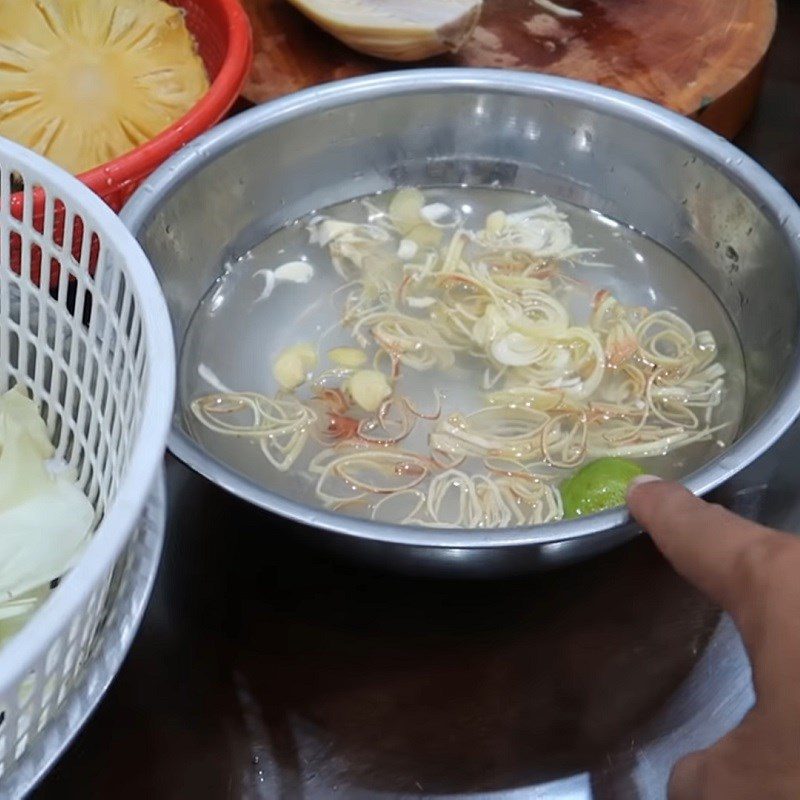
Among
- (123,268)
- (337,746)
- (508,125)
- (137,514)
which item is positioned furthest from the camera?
(508,125)

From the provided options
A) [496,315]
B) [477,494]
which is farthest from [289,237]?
[477,494]

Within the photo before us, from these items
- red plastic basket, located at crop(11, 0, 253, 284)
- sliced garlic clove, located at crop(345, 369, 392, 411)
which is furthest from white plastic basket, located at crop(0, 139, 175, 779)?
sliced garlic clove, located at crop(345, 369, 392, 411)

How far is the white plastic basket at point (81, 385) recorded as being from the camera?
0.48m

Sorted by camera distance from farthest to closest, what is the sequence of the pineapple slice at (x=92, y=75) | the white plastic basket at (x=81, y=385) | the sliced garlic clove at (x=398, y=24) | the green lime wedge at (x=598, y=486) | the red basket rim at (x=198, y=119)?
1. the sliced garlic clove at (x=398, y=24)
2. the pineapple slice at (x=92, y=75)
3. the red basket rim at (x=198, y=119)
4. the green lime wedge at (x=598, y=486)
5. the white plastic basket at (x=81, y=385)

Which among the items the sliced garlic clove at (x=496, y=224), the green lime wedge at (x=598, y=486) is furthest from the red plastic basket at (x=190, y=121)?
the green lime wedge at (x=598, y=486)

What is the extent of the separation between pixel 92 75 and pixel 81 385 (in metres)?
0.54

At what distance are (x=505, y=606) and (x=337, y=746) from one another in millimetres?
197

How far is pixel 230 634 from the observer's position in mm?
832

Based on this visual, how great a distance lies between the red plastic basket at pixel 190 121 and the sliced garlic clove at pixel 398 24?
165 millimetres

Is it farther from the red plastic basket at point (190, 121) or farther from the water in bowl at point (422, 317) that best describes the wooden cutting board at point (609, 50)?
the water in bowl at point (422, 317)

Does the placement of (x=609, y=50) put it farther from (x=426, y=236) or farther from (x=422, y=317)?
(x=422, y=317)

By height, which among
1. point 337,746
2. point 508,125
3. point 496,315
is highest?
point 508,125

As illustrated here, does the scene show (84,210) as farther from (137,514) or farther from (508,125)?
(508,125)

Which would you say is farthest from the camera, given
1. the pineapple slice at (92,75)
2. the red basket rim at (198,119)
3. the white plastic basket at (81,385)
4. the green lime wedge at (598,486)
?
the pineapple slice at (92,75)
